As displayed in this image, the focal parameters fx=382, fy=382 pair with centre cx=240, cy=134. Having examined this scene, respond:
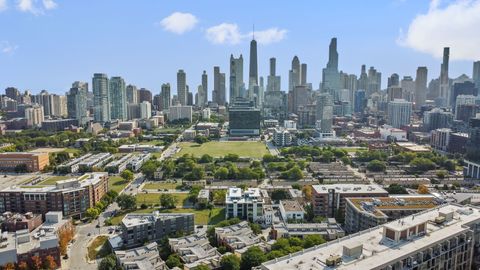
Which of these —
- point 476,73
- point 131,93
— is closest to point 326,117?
point 131,93

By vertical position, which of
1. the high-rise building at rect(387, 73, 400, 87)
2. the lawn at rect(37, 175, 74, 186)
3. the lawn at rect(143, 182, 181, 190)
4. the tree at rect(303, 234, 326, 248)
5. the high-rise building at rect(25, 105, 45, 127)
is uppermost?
the high-rise building at rect(387, 73, 400, 87)

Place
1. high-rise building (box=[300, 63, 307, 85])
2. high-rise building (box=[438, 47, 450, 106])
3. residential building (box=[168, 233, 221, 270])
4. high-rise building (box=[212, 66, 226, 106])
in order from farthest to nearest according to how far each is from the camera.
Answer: high-rise building (box=[300, 63, 307, 85]), high-rise building (box=[212, 66, 226, 106]), high-rise building (box=[438, 47, 450, 106]), residential building (box=[168, 233, 221, 270])

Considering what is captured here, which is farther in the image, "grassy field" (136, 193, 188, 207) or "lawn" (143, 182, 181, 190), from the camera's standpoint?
"lawn" (143, 182, 181, 190)

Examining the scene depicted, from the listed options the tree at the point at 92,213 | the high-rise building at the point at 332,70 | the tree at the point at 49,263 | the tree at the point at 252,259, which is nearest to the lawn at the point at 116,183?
the tree at the point at 92,213

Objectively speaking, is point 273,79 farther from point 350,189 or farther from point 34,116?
point 350,189

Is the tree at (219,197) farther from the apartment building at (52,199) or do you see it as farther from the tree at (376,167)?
the tree at (376,167)

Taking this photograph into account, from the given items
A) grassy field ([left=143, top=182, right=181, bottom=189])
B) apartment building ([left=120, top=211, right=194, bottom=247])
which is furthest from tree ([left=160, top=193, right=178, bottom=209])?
grassy field ([left=143, top=182, right=181, bottom=189])

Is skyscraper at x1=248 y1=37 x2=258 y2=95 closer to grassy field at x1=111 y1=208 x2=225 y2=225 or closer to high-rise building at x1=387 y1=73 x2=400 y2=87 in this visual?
high-rise building at x1=387 y1=73 x2=400 y2=87
